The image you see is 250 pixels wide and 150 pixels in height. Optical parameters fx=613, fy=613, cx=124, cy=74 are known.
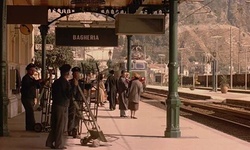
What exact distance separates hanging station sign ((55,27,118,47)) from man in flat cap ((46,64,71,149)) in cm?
1220

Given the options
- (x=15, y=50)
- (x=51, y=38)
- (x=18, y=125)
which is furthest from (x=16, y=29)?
(x=51, y=38)

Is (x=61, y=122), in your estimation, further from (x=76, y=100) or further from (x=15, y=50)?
(x=15, y=50)

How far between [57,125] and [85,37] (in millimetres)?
12617

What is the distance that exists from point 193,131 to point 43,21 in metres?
5.31

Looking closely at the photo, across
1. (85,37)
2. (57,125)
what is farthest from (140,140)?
(85,37)

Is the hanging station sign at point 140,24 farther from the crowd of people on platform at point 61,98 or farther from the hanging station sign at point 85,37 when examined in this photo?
the hanging station sign at point 85,37

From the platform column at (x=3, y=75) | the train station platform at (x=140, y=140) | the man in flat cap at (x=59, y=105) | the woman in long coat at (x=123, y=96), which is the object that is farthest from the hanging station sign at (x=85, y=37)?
the man in flat cap at (x=59, y=105)

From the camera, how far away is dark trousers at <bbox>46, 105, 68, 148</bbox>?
12.8 metres

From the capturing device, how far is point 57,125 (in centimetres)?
1286

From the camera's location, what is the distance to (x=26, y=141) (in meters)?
14.1

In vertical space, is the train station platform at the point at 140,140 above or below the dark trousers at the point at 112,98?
below

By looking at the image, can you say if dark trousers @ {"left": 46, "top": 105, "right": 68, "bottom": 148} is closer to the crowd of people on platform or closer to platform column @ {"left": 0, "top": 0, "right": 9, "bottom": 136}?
the crowd of people on platform

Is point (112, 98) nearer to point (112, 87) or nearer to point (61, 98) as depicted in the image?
point (112, 87)

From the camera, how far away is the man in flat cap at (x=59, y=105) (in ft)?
41.8
